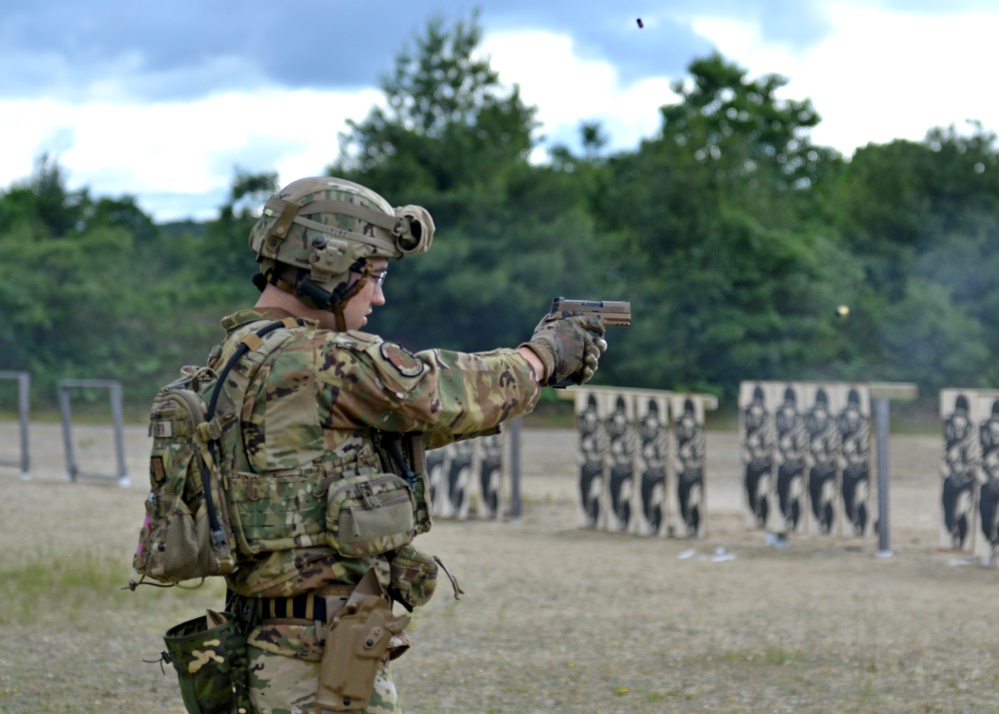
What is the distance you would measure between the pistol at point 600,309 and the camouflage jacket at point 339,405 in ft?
1.00

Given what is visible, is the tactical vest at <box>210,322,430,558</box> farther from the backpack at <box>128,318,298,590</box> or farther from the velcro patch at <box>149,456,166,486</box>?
the velcro patch at <box>149,456,166,486</box>

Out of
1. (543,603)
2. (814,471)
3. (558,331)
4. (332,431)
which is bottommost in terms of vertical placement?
(543,603)

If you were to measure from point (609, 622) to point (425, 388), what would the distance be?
211 inches

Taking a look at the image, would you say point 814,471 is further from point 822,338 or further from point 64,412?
point 822,338

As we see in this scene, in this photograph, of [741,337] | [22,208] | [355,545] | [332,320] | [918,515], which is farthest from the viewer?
[22,208]

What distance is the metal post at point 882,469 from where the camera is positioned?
33.4 ft

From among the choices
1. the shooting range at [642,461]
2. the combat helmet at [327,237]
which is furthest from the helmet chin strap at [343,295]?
the shooting range at [642,461]

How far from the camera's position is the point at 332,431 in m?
3.14

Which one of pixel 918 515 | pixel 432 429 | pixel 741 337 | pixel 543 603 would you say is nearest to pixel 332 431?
pixel 432 429

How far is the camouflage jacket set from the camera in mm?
3053

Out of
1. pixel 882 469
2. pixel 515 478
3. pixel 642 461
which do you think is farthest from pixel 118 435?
pixel 882 469

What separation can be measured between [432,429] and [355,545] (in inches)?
13.5

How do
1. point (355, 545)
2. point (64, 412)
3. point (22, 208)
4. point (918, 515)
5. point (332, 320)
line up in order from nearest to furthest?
point (355, 545) → point (332, 320) → point (918, 515) → point (64, 412) → point (22, 208)

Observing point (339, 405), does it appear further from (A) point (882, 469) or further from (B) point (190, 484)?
(A) point (882, 469)
